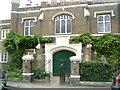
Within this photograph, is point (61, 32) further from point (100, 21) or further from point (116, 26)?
point (116, 26)

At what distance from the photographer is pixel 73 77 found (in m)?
11.6

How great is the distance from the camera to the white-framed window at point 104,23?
56.1 feet

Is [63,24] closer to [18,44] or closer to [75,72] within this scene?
[18,44]

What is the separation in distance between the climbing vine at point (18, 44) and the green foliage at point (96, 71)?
20.6 feet

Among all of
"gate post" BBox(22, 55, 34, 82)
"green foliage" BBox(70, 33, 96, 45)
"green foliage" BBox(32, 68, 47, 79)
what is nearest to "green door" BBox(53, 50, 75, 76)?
"green foliage" BBox(70, 33, 96, 45)

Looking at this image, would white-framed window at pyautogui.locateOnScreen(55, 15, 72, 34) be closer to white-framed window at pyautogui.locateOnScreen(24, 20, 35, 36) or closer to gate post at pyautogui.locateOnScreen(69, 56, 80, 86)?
white-framed window at pyautogui.locateOnScreen(24, 20, 35, 36)

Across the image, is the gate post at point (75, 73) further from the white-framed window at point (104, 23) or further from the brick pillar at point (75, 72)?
the white-framed window at point (104, 23)

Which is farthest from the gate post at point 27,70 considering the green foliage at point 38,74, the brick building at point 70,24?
the brick building at point 70,24

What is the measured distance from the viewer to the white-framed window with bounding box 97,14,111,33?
1711cm

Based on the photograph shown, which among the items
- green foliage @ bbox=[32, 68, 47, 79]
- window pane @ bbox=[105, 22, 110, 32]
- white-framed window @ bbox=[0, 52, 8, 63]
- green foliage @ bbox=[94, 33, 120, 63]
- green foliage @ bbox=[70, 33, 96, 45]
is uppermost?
window pane @ bbox=[105, 22, 110, 32]

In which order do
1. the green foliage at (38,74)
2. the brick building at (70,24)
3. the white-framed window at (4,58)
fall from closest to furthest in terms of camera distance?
the green foliage at (38,74) → the brick building at (70,24) → the white-framed window at (4,58)

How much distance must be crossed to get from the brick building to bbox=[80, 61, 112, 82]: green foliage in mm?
4014

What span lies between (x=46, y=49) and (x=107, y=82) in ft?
25.3

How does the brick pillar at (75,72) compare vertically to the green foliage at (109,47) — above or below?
below
